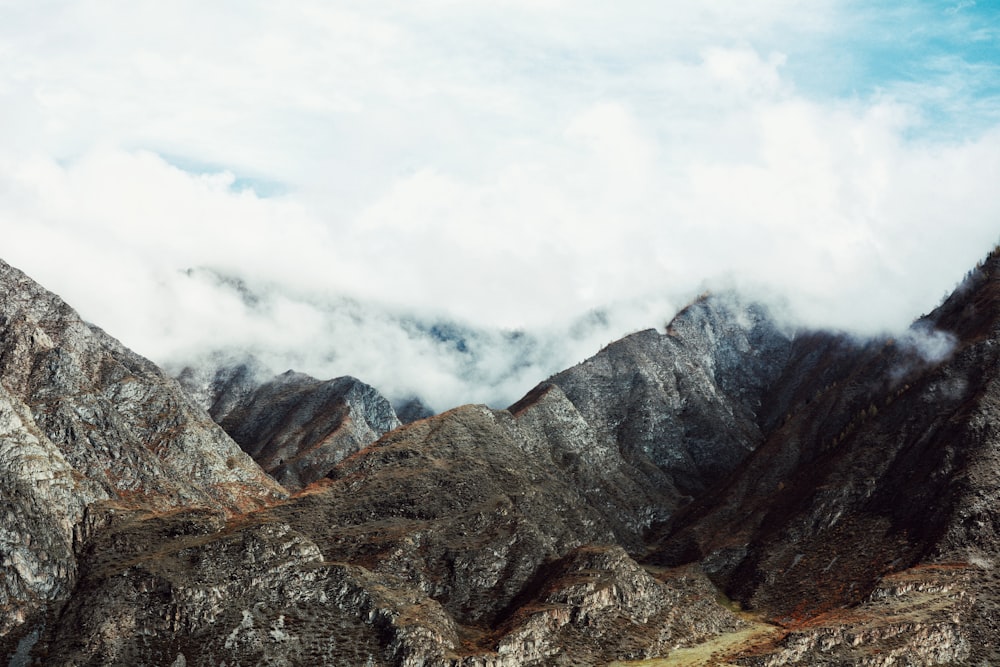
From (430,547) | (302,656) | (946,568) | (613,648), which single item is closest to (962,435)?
(946,568)

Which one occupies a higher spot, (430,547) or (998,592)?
(998,592)

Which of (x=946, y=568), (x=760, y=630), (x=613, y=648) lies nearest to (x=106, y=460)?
(x=613, y=648)

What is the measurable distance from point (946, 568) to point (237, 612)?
123 meters

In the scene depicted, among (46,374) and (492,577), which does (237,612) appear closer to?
(492,577)

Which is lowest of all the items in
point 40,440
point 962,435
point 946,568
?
point 40,440

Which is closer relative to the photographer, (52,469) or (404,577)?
(52,469)

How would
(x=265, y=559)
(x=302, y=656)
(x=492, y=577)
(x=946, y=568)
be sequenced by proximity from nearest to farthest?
(x=302, y=656) < (x=265, y=559) < (x=946, y=568) < (x=492, y=577)

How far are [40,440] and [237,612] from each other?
166ft

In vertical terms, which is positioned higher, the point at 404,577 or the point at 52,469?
the point at 52,469

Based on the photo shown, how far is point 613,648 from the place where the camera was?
155 metres

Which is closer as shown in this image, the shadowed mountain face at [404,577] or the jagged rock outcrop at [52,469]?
the shadowed mountain face at [404,577]

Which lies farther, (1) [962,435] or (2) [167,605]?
(1) [962,435]

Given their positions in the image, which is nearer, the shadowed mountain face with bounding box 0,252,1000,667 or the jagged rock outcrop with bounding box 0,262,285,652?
the shadowed mountain face with bounding box 0,252,1000,667

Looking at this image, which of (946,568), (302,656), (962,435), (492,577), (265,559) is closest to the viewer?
(302,656)
